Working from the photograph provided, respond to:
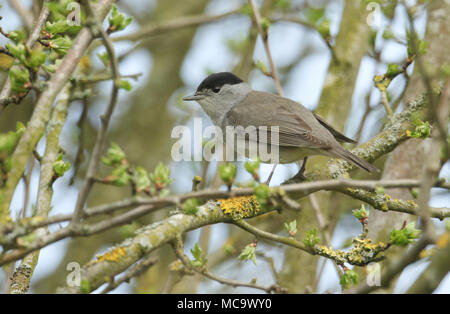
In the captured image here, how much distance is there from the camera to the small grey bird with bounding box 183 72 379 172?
4.42 metres

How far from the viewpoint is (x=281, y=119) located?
4949mm

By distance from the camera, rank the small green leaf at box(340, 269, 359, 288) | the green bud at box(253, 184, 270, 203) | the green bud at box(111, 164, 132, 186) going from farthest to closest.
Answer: the small green leaf at box(340, 269, 359, 288) → the green bud at box(253, 184, 270, 203) → the green bud at box(111, 164, 132, 186)

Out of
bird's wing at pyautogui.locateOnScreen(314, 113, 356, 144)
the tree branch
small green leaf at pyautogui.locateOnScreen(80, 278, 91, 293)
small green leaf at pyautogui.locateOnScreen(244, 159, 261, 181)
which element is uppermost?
bird's wing at pyautogui.locateOnScreen(314, 113, 356, 144)

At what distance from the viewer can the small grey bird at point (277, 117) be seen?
442 cm

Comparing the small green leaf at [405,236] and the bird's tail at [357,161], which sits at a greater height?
the bird's tail at [357,161]

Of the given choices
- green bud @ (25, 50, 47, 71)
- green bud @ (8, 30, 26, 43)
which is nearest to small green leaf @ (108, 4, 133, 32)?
green bud @ (25, 50, 47, 71)

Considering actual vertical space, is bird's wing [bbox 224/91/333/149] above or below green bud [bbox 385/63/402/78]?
below

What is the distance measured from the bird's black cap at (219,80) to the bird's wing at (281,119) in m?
0.26

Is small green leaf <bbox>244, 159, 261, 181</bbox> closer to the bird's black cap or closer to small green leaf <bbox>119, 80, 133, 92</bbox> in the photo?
small green leaf <bbox>119, 80, 133, 92</bbox>

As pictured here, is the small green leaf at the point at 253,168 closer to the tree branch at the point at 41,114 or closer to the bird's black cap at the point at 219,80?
the tree branch at the point at 41,114

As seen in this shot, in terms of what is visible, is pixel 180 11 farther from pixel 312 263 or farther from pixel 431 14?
pixel 312 263

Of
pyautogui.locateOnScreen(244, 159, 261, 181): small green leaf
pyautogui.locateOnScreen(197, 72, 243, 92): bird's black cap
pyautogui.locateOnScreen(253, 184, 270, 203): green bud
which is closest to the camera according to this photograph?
pyautogui.locateOnScreen(253, 184, 270, 203): green bud

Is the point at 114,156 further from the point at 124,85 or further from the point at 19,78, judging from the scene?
the point at 19,78

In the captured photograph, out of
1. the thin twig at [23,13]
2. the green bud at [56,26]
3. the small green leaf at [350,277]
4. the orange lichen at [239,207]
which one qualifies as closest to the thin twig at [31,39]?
the green bud at [56,26]
